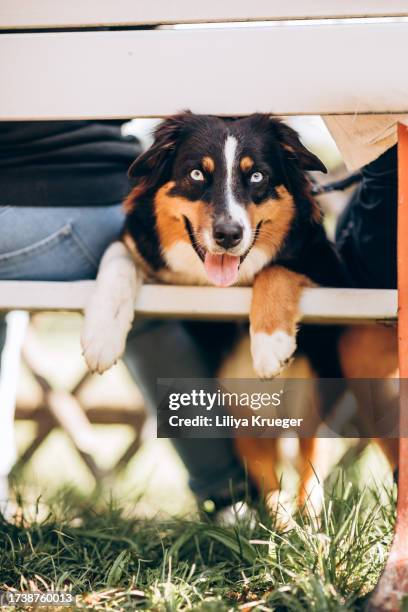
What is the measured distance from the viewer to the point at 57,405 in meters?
2.99

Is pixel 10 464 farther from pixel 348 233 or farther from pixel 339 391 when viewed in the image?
pixel 348 233

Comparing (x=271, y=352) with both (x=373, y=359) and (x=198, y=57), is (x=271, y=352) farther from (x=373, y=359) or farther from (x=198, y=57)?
(x=198, y=57)

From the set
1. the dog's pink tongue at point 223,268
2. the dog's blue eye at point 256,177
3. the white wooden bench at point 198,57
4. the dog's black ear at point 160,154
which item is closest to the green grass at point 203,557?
the white wooden bench at point 198,57

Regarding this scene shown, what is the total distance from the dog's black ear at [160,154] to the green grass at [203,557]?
40.4 inches

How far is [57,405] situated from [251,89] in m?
1.78

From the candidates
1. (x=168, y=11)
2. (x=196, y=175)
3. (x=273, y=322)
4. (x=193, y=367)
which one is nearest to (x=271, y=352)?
(x=273, y=322)

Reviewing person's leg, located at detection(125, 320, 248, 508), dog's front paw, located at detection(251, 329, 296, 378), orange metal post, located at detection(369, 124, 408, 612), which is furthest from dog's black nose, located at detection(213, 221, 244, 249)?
person's leg, located at detection(125, 320, 248, 508)

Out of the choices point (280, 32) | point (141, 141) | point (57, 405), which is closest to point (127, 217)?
point (141, 141)

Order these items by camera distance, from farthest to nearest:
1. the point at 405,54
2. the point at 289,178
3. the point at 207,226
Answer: the point at 289,178
the point at 207,226
the point at 405,54

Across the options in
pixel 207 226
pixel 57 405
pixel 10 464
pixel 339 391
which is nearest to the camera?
pixel 207 226

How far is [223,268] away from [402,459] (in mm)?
731

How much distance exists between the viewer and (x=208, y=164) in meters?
1.92

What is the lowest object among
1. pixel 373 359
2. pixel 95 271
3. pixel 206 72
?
pixel 373 359

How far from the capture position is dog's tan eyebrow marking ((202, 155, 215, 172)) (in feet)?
6.29
